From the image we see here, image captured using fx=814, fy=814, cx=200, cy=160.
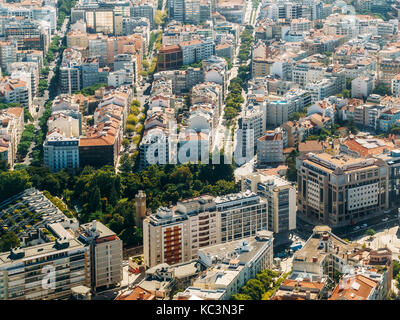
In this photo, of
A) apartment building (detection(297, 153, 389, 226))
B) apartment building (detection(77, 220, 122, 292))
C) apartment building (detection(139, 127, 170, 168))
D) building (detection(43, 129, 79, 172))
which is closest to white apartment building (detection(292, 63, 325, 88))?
apartment building (detection(139, 127, 170, 168))

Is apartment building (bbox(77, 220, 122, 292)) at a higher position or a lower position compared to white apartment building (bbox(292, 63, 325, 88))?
lower

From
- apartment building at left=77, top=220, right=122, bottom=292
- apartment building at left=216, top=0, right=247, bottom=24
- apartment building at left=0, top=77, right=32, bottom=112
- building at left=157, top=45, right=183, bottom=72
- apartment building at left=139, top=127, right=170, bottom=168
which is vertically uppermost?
apartment building at left=216, top=0, right=247, bottom=24

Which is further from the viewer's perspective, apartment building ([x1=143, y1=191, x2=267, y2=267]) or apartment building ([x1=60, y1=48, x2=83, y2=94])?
apartment building ([x1=60, y1=48, x2=83, y2=94])

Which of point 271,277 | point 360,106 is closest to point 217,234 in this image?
point 271,277

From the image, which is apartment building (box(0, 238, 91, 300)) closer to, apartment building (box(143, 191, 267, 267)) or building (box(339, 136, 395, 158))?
apartment building (box(143, 191, 267, 267))

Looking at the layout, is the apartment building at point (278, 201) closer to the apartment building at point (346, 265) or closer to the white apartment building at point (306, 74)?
the apartment building at point (346, 265)

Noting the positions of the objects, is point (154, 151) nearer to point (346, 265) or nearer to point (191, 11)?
point (346, 265)

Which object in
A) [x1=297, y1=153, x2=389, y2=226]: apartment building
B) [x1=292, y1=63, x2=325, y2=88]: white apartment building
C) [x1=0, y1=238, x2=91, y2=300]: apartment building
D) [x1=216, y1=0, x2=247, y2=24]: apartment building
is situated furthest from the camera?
[x1=216, y1=0, x2=247, y2=24]: apartment building
